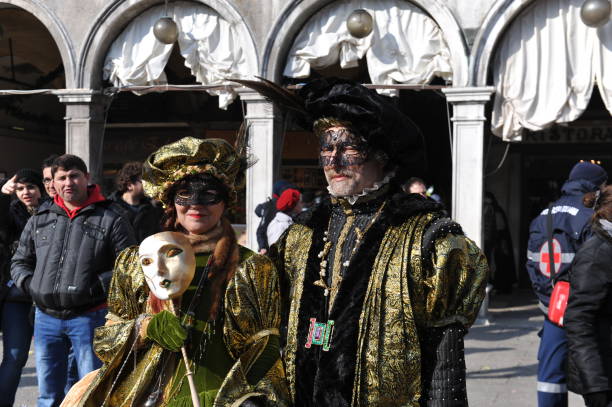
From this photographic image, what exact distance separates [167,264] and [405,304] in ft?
2.72

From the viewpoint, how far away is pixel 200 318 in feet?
9.74

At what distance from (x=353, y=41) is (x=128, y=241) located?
6153 millimetres

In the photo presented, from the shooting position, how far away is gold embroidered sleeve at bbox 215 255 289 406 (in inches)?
112

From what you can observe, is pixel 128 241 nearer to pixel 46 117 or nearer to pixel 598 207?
pixel 598 207

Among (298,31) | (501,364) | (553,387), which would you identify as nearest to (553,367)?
(553,387)

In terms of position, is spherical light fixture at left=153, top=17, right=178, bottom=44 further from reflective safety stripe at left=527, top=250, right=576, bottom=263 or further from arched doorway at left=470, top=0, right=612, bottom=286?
reflective safety stripe at left=527, top=250, right=576, bottom=263

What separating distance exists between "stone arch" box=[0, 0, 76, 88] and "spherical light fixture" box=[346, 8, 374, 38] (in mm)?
4118

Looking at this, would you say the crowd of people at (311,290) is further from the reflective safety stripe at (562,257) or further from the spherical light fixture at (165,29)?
the spherical light fixture at (165,29)

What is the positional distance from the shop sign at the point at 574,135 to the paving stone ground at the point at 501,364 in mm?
3549

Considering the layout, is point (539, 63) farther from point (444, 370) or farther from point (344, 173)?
point (444, 370)

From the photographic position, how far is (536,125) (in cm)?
1027

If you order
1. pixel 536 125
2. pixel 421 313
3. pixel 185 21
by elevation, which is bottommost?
pixel 421 313

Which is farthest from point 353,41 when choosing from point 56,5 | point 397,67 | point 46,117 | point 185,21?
point 46,117

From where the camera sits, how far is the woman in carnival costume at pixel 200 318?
9.41ft
